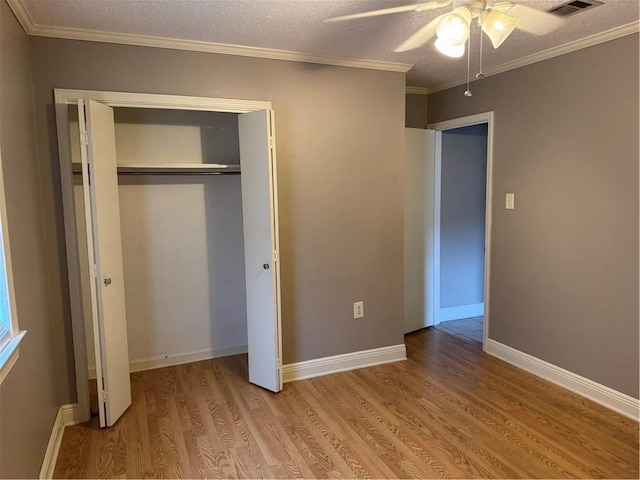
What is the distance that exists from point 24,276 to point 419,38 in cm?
252

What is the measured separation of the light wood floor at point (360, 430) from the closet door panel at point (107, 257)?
278mm

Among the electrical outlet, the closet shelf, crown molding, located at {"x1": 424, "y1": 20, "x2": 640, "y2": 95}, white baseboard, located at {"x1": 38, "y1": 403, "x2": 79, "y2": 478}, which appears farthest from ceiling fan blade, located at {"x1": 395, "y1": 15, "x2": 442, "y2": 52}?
Result: white baseboard, located at {"x1": 38, "y1": 403, "x2": 79, "y2": 478}

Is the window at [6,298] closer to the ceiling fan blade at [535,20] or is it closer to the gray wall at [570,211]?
the ceiling fan blade at [535,20]

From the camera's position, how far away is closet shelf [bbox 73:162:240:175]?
3148 millimetres

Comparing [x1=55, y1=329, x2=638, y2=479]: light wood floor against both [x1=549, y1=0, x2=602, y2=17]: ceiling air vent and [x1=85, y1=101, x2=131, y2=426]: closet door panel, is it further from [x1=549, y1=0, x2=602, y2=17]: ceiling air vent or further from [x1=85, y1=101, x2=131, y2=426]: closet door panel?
[x1=549, y1=0, x2=602, y2=17]: ceiling air vent

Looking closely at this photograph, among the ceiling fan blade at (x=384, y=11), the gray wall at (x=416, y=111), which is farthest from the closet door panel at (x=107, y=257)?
the gray wall at (x=416, y=111)

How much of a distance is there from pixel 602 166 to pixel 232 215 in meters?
2.66

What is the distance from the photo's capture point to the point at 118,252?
277 centimetres

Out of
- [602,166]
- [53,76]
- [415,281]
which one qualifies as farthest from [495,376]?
[53,76]

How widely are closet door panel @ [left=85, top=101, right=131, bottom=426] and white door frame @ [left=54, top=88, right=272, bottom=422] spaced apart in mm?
143

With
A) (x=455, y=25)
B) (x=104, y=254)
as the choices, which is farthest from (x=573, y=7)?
(x=104, y=254)

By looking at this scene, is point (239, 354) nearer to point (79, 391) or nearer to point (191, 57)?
point (79, 391)

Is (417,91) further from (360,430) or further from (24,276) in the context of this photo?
(24,276)

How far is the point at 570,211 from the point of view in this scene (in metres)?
3.00
